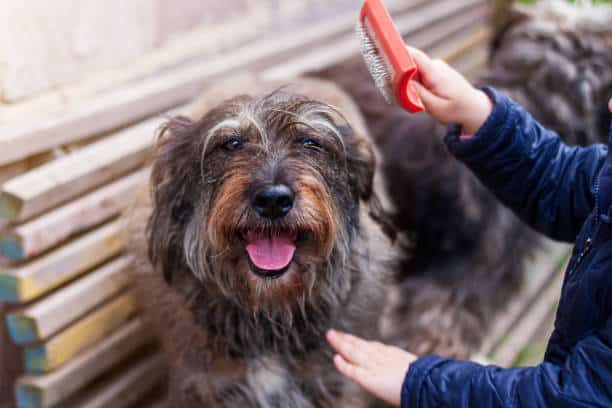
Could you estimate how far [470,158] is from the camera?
2.02m

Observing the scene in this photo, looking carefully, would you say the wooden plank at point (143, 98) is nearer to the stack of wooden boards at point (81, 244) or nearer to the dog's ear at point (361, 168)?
the stack of wooden boards at point (81, 244)

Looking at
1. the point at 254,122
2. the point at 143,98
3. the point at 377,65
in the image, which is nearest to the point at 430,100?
the point at 377,65

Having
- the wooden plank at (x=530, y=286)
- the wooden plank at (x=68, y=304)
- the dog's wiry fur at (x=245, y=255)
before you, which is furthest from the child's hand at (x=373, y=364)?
the wooden plank at (x=530, y=286)

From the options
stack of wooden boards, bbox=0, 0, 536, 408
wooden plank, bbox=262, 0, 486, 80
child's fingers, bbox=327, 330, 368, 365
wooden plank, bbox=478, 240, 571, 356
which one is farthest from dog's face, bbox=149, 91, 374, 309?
wooden plank, bbox=478, 240, 571, 356

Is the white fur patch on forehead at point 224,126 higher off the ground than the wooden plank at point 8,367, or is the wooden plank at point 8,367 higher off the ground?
the white fur patch on forehead at point 224,126

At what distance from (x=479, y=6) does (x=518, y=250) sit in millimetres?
2133

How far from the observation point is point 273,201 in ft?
5.32

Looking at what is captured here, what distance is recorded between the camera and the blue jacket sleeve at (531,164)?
6.48 feet

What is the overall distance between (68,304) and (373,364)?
98 centimetres

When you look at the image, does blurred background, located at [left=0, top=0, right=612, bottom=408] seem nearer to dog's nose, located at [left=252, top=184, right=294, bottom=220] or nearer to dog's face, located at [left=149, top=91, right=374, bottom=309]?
dog's face, located at [left=149, top=91, right=374, bottom=309]

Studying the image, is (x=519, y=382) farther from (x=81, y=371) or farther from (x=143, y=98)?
(x=143, y=98)

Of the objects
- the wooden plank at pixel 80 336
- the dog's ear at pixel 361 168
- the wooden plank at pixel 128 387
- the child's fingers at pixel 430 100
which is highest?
the child's fingers at pixel 430 100

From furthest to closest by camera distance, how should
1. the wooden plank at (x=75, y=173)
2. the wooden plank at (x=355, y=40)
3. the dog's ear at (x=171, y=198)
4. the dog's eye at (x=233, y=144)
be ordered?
1. the wooden plank at (x=355, y=40)
2. the wooden plank at (x=75, y=173)
3. the dog's ear at (x=171, y=198)
4. the dog's eye at (x=233, y=144)

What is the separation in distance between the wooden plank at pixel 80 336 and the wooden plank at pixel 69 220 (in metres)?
0.28
